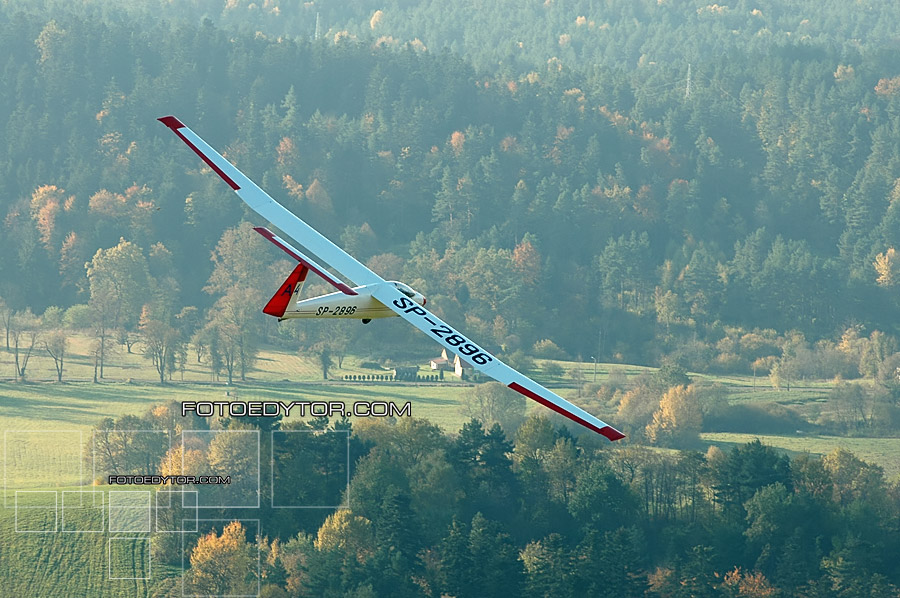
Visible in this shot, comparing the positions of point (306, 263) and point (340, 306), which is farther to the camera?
point (340, 306)

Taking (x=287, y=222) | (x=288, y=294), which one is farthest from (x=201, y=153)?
(x=288, y=294)

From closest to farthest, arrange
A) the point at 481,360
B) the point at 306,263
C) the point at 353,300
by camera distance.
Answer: the point at 481,360 → the point at 306,263 → the point at 353,300

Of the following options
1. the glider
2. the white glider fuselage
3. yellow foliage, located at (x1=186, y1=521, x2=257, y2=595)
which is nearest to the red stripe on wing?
the glider

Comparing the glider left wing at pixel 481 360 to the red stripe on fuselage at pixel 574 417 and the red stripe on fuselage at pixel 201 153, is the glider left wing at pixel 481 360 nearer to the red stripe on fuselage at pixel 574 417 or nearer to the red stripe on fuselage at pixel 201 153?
the red stripe on fuselage at pixel 574 417

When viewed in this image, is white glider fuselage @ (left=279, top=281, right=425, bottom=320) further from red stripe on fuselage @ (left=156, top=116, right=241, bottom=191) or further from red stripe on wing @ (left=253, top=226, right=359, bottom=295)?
red stripe on fuselage @ (left=156, top=116, right=241, bottom=191)

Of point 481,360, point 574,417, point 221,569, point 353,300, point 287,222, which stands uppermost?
point 287,222

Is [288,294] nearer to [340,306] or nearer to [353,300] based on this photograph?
[340,306]

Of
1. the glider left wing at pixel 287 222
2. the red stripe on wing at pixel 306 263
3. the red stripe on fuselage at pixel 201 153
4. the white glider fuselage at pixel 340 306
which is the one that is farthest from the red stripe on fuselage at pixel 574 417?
the red stripe on fuselage at pixel 201 153

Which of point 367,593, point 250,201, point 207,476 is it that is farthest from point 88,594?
point 250,201
